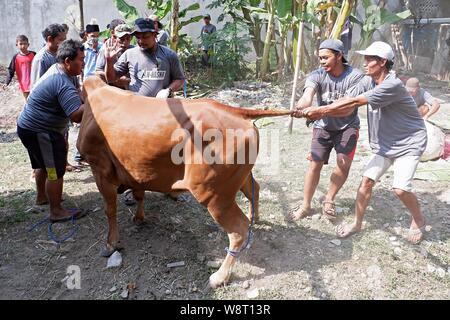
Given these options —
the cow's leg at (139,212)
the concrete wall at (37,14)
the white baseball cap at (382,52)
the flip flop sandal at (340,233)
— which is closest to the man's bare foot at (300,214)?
the flip flop sandal at (340,233)

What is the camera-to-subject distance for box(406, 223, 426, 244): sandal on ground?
154 inches

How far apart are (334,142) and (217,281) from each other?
1.95 m

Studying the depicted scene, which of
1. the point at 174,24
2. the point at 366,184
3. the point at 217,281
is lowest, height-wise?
the point at 217,281

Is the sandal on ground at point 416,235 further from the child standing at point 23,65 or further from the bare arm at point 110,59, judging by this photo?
the child standing at point 23,65

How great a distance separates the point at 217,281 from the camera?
3.24 m

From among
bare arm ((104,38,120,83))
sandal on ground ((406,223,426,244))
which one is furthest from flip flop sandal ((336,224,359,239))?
bare arm ((104,38,120,83))

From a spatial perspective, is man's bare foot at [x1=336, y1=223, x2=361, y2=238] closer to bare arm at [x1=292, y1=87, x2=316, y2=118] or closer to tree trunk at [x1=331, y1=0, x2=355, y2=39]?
bare arm at [x1=292, y1=87, x2=316, y2=118]

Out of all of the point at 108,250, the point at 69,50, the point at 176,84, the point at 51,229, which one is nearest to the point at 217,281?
the point at 108,250

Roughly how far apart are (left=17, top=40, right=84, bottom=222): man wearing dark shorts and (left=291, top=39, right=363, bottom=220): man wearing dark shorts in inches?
87.9

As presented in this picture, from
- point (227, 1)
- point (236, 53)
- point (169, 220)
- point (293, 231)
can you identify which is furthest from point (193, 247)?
point (227, 1)

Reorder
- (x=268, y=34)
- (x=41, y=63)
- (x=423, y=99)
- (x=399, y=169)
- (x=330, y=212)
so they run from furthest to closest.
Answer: (x=268, y=34) → (x=423, y=99) → (x=41, y=63) → (x=330, y=212) → (x=399, y=169)

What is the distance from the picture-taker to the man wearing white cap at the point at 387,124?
3459 mm

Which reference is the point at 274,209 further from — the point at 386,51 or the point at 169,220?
the point at 386,51

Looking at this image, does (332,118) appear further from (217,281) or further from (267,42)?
(267,42)
